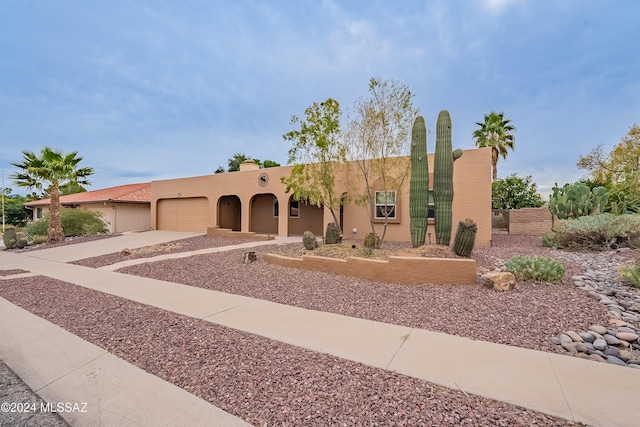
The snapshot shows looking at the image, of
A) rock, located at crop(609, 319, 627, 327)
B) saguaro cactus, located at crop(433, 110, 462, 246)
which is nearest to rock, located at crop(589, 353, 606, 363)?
rock, located at crop(609, 319, 627, 327)

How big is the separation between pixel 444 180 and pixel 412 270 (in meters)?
3.61

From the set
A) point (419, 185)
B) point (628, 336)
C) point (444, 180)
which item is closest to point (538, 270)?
point (628, 336)

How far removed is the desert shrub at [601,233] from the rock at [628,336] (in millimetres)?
7908

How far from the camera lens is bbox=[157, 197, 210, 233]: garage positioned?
20969mm

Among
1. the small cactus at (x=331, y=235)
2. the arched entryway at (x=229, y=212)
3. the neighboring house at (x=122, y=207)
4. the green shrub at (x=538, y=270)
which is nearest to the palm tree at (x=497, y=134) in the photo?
the small cactus at (x=331, y=235)

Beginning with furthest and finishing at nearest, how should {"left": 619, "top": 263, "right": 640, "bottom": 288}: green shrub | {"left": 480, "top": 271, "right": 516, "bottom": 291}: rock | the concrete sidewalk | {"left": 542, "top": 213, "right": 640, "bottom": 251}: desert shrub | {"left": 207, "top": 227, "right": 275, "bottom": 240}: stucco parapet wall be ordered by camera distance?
{"left": 207, "top": 227, "right": 275, "bottom": 240}: stucco parapet wall → {"left": 542, "top": 213, "right": 640, "bottom": 251}: desert shrub → {"left": 480, "top": 271, "right": 516, "bottom": 291}: rock → {"left": 619, "top": 263, "right": 640, "bottom": 288}: green shrub → the concrete sidewalk

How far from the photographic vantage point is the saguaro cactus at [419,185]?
8969 mm

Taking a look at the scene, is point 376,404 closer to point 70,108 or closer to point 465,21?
point 465,21

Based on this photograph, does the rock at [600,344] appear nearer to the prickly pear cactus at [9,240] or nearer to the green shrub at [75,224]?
the prickly pear cactus at [9,240]

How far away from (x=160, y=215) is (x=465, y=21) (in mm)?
23478

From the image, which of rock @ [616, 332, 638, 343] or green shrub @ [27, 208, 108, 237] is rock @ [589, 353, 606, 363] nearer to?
rock @ [616, 332, 638, 343]

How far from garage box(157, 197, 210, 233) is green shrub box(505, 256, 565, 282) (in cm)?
1883

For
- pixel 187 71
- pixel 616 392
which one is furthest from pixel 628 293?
pixel 187 71

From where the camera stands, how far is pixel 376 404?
258 cm
